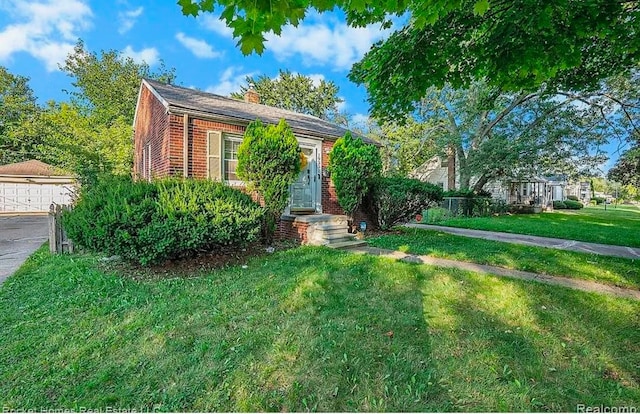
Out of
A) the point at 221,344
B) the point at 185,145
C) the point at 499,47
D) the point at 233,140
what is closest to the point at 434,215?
the point at 233,140

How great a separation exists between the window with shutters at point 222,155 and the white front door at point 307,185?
6.00 ft

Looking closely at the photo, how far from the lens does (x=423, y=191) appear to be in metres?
→ 9.08

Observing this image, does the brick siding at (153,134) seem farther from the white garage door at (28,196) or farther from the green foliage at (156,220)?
the white garage door at (28,196)

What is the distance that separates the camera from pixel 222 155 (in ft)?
27.1

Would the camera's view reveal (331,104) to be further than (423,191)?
Yes

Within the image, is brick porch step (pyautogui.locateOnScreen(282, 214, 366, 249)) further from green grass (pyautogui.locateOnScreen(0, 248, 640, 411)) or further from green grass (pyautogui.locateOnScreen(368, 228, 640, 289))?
green grass (pyautogui.locateOnScreen(0, 248, 640, 411))

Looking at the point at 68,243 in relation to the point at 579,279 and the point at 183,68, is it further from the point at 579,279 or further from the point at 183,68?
the point at 183,68

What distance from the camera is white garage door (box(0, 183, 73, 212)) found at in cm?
2002

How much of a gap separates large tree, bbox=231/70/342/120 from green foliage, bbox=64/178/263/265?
2557 cm

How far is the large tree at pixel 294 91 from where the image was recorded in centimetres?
2931

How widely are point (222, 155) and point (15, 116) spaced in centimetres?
3359

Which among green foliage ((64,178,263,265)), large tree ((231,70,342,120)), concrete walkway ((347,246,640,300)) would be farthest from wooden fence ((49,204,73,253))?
large tree ((231,70,342,120))

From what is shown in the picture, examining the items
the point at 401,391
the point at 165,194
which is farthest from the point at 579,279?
the point at 165,194

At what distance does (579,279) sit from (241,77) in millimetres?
30685
